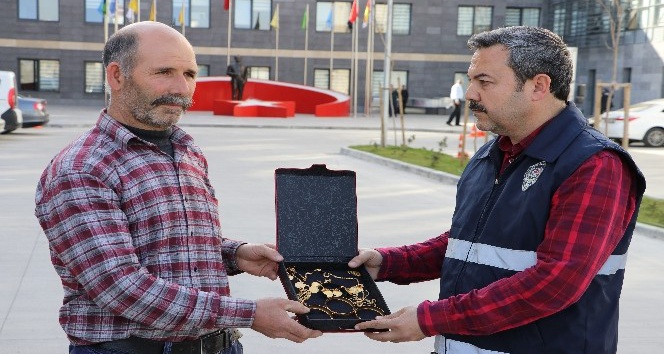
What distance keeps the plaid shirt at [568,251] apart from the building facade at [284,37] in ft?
155

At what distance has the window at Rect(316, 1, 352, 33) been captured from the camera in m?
53.5

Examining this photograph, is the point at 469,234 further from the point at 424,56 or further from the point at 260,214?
the point at 424,56

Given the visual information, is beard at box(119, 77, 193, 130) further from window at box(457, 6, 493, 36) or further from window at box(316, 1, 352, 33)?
window at box(457, 6, 493, 36)

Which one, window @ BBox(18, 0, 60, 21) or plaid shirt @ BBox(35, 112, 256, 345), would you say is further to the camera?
window @ BBox(18, 0, 60, 21)

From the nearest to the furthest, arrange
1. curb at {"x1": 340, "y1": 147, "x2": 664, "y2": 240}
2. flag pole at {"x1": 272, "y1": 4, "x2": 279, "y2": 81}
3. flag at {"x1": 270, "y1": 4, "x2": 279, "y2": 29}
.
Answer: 1. curb at {"x1": 340, "y1": 147, "x2": 664, "y2": 240}
2. flag at {"x1": 270, "y1": 4, "x2": 279, "y2": 29}
3. flag pole at {"x1": 272, "y1": 4, "x2": 279, "y2": 81}

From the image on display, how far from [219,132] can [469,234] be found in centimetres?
2675

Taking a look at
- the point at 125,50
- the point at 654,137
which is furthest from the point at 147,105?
the point at 654,137

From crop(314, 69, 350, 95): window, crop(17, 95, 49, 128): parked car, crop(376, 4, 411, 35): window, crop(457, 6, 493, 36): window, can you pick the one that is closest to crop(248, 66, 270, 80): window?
crop(314, 69, 350, 95): window

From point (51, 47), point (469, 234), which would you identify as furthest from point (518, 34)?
point (51, 47)

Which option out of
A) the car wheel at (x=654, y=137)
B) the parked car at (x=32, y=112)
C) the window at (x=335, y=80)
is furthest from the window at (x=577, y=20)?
the parked car at (x=32, y=112)

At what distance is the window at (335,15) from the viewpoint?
53469 millimetres

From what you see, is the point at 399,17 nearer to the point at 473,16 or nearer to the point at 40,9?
the point at 473,16

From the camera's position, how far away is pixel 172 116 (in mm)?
2941

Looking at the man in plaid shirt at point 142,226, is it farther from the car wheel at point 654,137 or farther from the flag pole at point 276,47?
the flag pole at point 276,47
